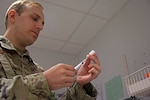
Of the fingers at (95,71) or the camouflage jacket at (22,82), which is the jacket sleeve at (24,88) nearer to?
the camouflage jacket at (22,82)

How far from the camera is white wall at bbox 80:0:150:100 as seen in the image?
147cm

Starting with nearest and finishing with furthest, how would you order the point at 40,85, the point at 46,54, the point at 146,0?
the point at 40,85, the point at 146,0, the point at 46,54

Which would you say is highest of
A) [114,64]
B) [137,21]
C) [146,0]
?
[146,0]

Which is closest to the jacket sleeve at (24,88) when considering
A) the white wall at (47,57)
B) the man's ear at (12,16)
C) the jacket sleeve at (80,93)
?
the jacket sleeve at (80,93)

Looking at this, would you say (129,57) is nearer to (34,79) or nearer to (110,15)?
(110,15)

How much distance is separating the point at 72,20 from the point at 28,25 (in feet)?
4.09

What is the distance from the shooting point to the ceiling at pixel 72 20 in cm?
175

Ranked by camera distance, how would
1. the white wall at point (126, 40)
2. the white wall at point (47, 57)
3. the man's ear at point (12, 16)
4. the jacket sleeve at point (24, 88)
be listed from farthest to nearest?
the white wall at point (47, 57)
the white wall at point (126, 40)
the man's ear at point (12, 16)
the jacket sleeve at point (24, 88)

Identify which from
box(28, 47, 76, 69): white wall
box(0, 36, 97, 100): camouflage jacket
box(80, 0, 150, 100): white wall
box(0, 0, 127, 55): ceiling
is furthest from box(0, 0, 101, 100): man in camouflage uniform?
box(28, 47, 76, 69): white wall

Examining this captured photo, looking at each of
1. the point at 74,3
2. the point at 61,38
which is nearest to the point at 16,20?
the point at 74,3

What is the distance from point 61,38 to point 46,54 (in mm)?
367

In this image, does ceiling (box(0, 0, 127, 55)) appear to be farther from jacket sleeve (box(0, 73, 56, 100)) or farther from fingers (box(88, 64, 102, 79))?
jacket sleeve (box(0, 73, 56, 100))

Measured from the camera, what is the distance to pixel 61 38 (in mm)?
2225

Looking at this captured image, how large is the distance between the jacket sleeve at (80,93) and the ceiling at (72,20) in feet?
3.86
